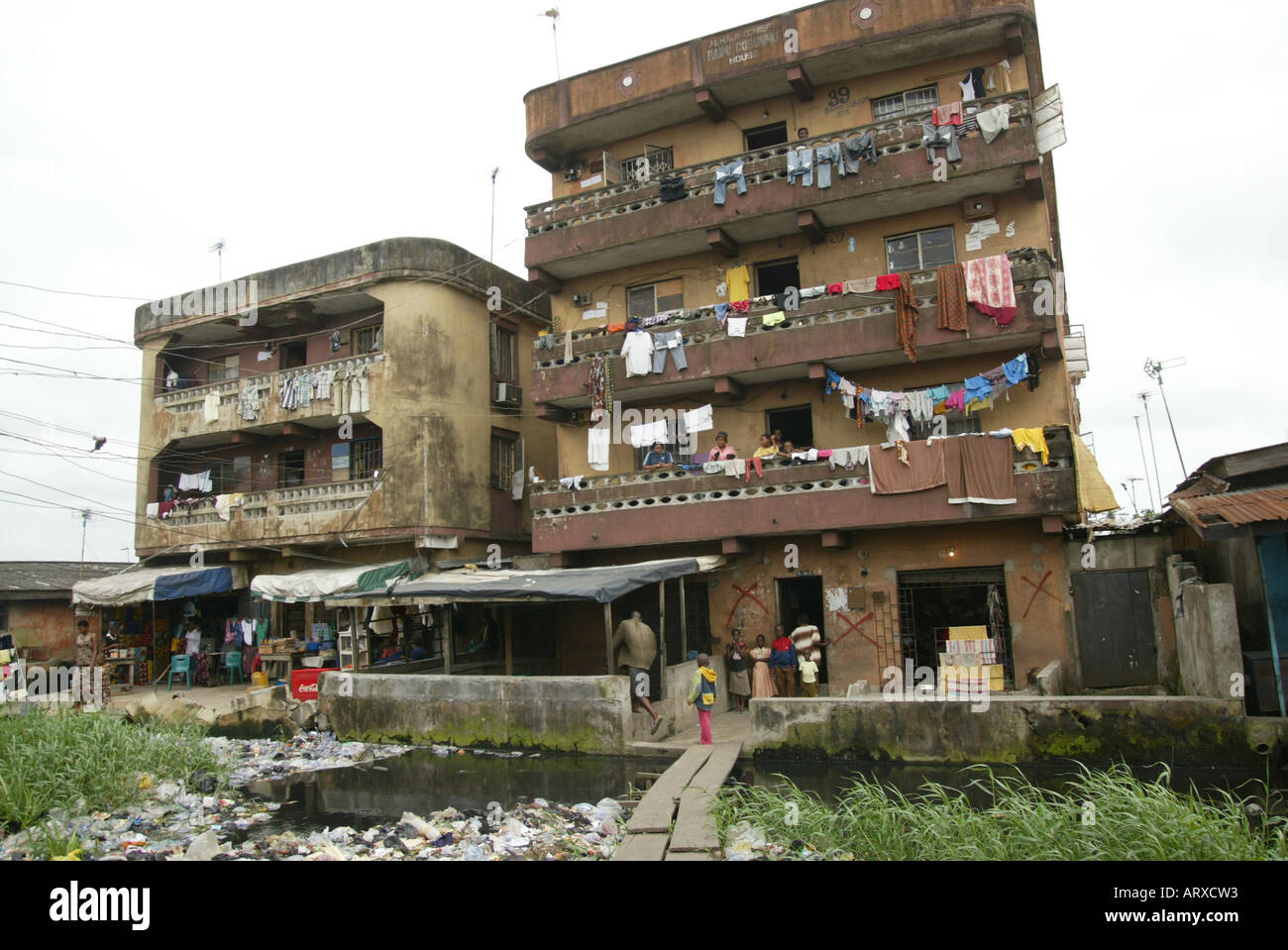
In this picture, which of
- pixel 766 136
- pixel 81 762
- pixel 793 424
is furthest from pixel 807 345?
pixel 81 762

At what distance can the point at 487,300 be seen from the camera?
25.3m

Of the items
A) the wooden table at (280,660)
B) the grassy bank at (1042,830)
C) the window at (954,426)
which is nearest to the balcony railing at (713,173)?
the window at (954,426)

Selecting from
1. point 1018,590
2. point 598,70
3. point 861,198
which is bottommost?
point 1018,590

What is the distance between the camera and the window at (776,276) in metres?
21.0

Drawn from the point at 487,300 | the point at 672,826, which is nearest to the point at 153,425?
the point at 487,300

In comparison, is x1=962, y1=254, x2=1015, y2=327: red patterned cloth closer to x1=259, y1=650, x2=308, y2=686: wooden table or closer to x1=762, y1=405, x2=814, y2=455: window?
x1=762, y1=405, x2=814, y2=455: window

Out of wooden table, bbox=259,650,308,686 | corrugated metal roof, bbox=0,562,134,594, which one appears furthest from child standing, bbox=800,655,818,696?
corrugated metal roof, bbox=0,562,134,594

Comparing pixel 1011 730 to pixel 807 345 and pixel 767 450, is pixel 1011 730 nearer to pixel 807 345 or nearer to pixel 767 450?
pixel 767 450

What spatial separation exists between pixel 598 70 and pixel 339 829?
60.6 ft

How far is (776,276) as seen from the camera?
21.2 meters

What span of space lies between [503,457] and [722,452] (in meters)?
8.11

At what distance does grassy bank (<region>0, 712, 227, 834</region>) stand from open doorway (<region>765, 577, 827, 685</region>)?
38.2ft

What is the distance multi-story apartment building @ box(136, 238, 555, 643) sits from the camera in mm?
23031
